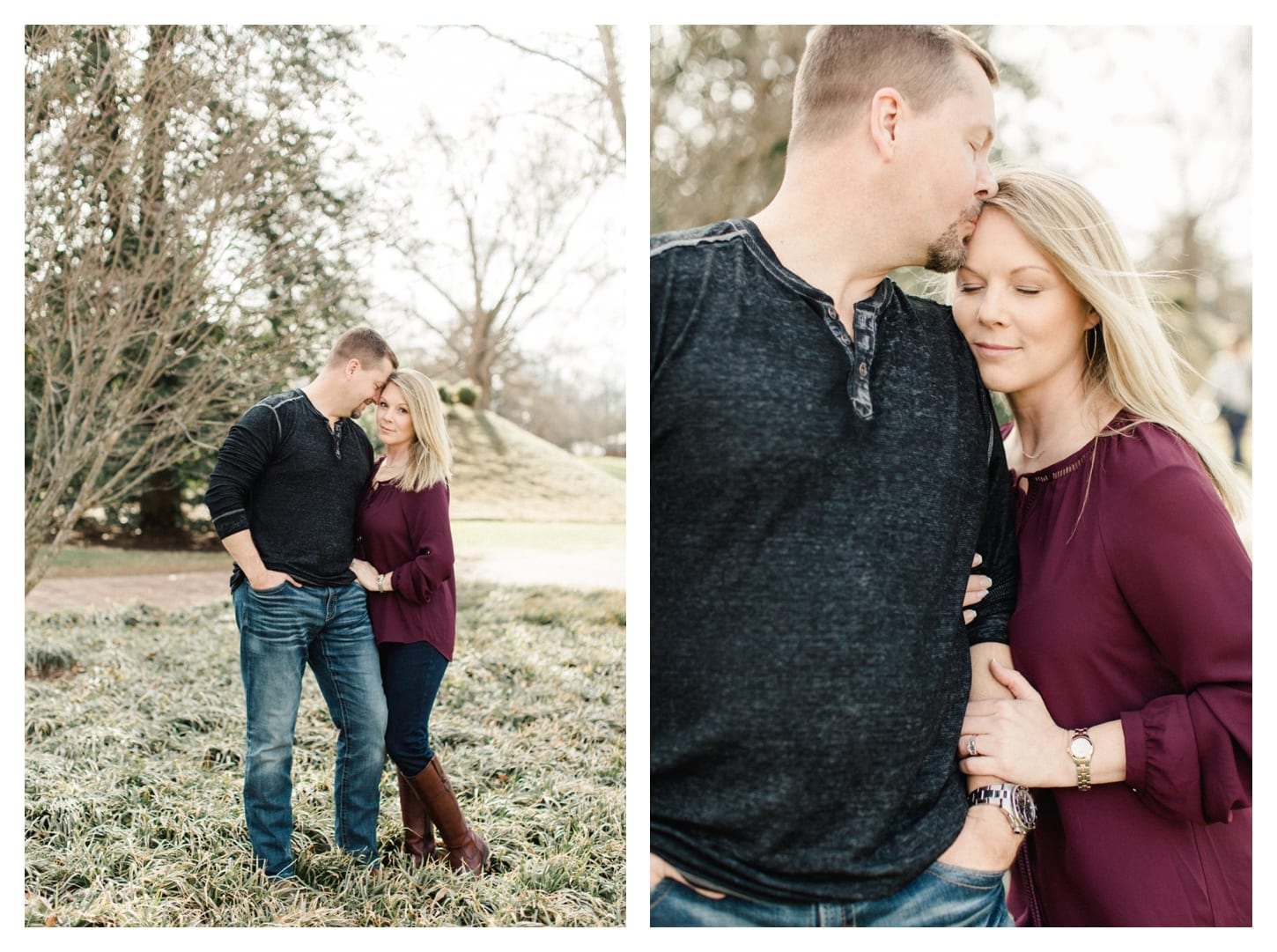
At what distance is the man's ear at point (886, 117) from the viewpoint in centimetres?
153

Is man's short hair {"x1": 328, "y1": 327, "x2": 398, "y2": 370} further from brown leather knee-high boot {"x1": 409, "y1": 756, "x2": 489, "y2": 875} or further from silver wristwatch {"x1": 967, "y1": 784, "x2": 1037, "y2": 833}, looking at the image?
silver wristwatch {"x1": 967, "y1": 784, "x2": 1037, "y2": 833}

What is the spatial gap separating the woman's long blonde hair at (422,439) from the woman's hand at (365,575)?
0.73 feet

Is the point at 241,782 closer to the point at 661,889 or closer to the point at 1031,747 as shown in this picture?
the point at 661,889

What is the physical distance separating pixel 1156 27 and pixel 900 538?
1.55m

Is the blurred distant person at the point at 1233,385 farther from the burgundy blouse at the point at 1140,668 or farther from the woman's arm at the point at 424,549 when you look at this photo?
the woman's arm at the point at 424,549

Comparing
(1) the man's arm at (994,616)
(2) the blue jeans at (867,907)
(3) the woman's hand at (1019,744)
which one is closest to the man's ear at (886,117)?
(1) the man's arm at (994,616)

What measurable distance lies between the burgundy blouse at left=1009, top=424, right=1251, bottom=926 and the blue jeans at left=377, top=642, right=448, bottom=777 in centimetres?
145

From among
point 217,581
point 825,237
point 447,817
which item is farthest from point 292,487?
point 217,581

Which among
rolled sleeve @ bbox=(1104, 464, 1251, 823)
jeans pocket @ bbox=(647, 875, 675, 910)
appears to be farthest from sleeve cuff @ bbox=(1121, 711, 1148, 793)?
jeans pocket @ bbox=(647, 875, 675, 910)

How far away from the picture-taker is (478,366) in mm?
4375

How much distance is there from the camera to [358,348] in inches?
96.0

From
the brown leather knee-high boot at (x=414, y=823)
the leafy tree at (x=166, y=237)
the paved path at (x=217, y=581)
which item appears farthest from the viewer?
the paved path at (x=217, y=581)

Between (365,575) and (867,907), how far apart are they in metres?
1.45
